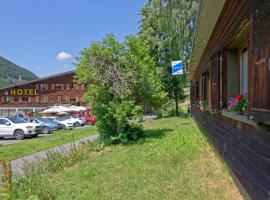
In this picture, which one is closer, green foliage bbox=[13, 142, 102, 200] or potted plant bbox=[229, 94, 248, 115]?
potted plant bbox=[229, 94, 248, 115]

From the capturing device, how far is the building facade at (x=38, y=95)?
217 feet

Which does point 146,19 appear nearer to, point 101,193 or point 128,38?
point 128,38

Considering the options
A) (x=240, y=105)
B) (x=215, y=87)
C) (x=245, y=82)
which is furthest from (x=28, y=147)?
(x=240, y=105)

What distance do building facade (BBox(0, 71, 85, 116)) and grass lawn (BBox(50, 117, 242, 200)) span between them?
57.2m

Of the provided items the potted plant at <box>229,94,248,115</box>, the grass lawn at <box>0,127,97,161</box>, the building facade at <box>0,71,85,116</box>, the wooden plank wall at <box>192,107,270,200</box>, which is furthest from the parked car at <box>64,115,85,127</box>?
the potted plant at <box>229,94,248,115</box>

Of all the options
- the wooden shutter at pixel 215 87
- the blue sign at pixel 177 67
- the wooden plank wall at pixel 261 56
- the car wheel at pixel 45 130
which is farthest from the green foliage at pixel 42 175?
the blue sign at pixel 177 67

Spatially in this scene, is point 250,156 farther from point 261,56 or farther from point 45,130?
point 45,130

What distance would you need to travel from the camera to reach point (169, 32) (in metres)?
33.0

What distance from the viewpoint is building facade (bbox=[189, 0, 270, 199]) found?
3.55 m

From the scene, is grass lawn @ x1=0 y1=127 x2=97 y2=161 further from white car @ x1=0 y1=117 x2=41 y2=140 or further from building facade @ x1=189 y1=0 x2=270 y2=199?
building facade @ x1=189 y1=0 x2=270 y2=199

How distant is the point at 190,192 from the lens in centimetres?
563

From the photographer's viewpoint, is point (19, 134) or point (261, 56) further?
point (19, 134)

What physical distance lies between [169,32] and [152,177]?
27.6m

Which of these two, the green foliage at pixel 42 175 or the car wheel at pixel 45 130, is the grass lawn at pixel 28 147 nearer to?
the green foliage at pixel 42 175
